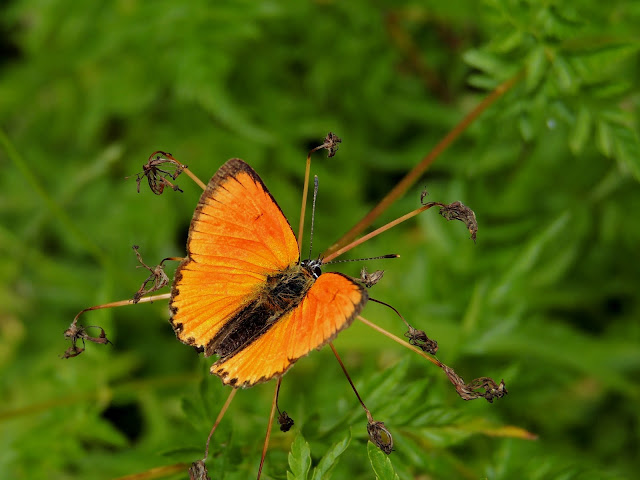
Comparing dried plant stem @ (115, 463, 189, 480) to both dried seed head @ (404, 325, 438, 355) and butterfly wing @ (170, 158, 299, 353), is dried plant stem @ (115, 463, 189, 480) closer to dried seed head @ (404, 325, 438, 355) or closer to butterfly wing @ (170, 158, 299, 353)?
butterfly wing @ (170, 158, 299, 353)

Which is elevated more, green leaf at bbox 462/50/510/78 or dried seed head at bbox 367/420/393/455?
green leaf at bbox 462/50/510/78

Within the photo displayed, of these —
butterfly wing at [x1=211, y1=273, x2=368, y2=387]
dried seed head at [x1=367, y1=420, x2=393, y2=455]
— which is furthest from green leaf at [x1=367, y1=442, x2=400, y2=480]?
butterfly wing at [x1=211, y1=273, x2=368, y2=387]

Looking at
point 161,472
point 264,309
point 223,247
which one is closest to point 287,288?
point 264,309

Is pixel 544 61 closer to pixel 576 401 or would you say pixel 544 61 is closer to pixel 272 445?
pixel 272 445

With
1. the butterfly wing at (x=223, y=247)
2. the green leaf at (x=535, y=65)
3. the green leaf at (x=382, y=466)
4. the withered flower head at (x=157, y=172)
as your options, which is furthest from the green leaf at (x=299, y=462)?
the green leaf at (x=535, y=65)

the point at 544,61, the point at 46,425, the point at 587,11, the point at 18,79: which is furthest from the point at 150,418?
the point at 587,11

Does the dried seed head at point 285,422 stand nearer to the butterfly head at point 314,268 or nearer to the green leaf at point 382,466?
the green leaf at point 382,466
